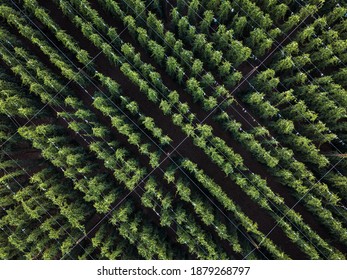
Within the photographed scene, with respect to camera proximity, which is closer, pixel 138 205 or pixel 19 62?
pixel 19 62

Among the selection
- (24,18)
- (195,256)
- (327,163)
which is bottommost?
(327,163)

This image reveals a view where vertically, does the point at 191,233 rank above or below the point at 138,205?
below

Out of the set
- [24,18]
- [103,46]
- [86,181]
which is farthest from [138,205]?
[24,18]

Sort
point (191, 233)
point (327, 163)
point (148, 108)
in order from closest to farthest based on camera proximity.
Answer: point (191, 233)
point (327, 163)
point (148, 108)

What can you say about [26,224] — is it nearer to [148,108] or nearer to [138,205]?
[138,205]

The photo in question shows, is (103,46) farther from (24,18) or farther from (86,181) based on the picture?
(86,181)

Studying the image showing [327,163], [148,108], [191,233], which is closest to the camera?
[191,233]
